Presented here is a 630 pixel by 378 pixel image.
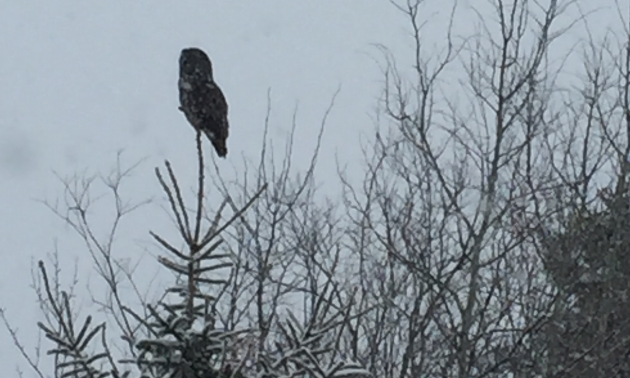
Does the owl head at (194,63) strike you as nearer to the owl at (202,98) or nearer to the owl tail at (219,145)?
the owl at (202,98)

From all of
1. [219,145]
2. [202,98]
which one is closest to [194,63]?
[202,98]

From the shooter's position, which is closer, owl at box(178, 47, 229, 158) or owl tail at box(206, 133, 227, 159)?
owl at box(178, 47, 229, 158)

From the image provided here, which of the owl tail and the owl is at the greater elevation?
the owl

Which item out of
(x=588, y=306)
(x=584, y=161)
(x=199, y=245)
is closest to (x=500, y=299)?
(x=588, y=306)

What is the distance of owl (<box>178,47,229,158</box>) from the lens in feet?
10.8

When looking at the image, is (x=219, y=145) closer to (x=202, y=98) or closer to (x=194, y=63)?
(x=202, y=98)

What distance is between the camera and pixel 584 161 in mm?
10039

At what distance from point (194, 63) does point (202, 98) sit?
20 centimetres

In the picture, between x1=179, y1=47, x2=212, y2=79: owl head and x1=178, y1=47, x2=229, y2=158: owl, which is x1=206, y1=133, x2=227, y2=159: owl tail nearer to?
x1=178, y1=47, x2=229, y2=158: owl

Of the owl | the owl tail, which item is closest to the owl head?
the owl

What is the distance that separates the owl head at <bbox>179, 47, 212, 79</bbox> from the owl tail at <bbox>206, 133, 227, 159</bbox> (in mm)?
243

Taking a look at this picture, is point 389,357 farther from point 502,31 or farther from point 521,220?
point 502,31

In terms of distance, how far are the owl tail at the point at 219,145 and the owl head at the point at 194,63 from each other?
Result: 243mm

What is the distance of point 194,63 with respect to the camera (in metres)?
3.45
